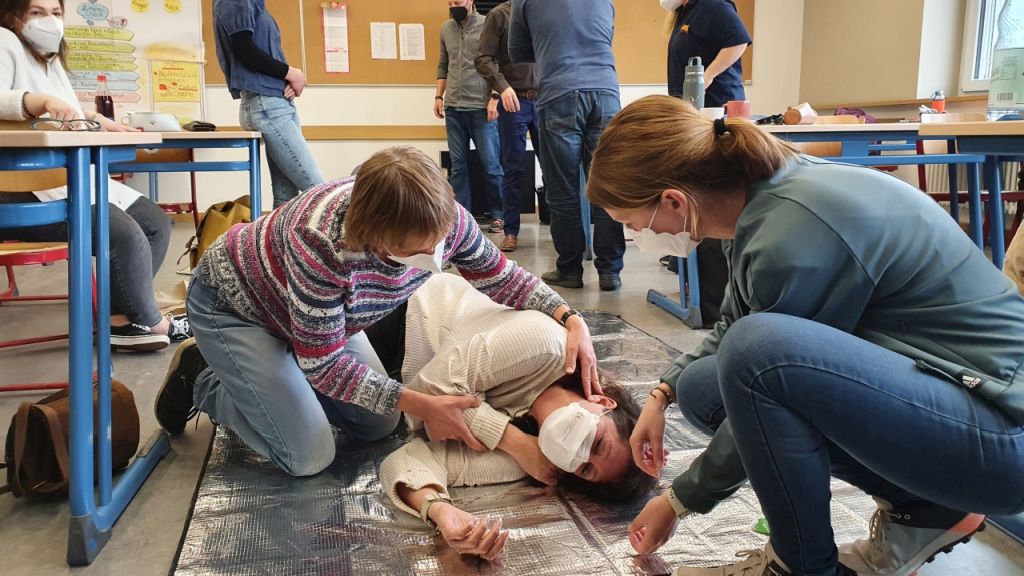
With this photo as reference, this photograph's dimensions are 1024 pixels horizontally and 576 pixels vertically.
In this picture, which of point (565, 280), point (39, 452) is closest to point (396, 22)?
point (565, 280)

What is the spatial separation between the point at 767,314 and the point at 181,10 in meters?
6.24

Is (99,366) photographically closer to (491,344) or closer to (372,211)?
(372,211)

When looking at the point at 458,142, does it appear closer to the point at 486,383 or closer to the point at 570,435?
the point at 486,383

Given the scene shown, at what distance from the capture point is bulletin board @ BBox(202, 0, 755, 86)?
20.5ft

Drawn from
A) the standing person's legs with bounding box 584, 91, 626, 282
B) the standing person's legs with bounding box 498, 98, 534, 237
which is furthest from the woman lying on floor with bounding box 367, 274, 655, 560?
the standing person's legs with bounding box 498, 98, 534, 237

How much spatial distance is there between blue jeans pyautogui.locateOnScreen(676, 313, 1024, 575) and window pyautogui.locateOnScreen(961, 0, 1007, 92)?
5.31 m

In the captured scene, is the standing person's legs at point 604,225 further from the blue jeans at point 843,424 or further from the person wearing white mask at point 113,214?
the blue jeans at point 843,424

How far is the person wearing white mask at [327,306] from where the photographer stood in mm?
1340

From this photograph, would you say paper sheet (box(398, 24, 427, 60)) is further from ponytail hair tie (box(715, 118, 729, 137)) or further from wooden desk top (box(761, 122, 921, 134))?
ponytail hair tie (box(715, 118, 729, 137))

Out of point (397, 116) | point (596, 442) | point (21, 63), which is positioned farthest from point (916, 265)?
point (397, 116)

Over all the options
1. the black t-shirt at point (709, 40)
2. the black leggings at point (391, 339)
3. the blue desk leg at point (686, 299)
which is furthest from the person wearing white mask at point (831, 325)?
the black t-shirt at point (709, 40)

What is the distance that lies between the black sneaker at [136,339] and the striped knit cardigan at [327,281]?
1145mm

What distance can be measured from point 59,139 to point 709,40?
2782mm

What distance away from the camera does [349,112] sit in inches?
258
